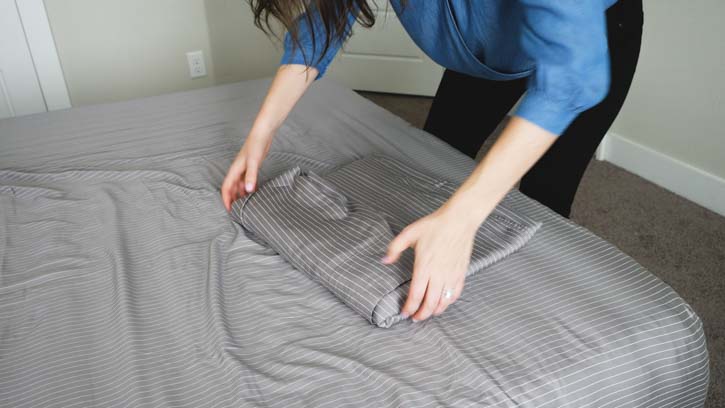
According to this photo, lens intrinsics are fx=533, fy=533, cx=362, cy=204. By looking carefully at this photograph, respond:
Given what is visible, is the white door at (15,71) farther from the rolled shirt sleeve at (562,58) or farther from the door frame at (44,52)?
the rolled shirt sleeve at (562,58)

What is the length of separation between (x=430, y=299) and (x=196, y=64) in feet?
7.00

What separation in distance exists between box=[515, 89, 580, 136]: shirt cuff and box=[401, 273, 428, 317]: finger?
24 cm

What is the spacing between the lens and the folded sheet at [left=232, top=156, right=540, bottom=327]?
78cm

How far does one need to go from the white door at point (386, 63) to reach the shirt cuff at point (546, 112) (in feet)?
7.02

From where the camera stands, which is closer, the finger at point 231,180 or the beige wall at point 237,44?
the finger at point 231,180

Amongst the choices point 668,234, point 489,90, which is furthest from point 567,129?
point 668,234

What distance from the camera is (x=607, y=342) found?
2.43 feet

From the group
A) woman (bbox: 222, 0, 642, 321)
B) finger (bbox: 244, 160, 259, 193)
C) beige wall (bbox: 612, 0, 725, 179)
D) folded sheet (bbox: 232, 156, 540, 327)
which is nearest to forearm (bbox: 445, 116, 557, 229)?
woman (bbox: 222, 0, 642, 321)

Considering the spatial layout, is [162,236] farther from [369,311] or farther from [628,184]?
[628,184]

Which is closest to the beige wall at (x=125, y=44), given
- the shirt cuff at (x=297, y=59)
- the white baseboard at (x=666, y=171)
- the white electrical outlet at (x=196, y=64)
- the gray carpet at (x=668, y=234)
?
the white electrical outlet at (x=196, y=64)

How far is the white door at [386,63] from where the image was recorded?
274 centimetres

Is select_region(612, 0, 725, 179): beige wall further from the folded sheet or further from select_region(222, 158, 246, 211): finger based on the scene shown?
select_region(222, 158, 246, 211): finger

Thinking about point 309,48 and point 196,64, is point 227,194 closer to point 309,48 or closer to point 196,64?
point 309,48

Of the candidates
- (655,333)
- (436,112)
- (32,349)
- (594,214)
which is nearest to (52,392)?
(32,349)
